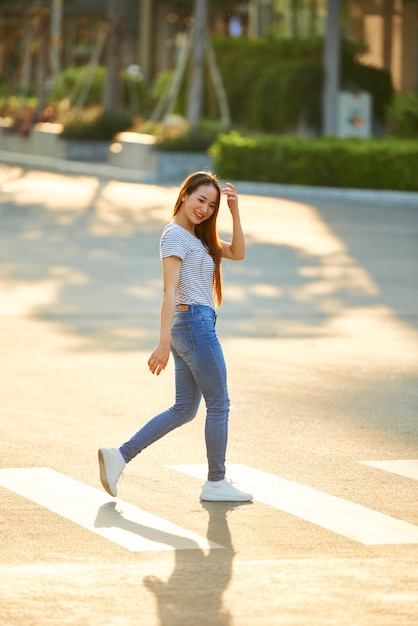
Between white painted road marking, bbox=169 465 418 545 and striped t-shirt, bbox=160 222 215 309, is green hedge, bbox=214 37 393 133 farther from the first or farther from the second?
striped t-shirt, bbox=160 222 215 309

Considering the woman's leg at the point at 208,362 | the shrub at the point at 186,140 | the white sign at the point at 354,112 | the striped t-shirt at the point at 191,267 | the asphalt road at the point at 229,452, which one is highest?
the striped t-shirt at the point at 191,267

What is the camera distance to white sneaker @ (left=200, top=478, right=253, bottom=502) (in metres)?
7.18

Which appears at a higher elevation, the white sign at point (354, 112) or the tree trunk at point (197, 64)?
the tree trunk at point (197, 64)

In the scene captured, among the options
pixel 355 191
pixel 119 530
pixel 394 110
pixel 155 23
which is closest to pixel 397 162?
pixel 355 191

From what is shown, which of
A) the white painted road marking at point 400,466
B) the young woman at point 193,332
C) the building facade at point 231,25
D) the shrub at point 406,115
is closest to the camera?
the young woman at point 193,332

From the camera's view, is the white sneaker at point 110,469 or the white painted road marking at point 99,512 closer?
the white painted road marking at point 99,512

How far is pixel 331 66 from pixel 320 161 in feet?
18.0

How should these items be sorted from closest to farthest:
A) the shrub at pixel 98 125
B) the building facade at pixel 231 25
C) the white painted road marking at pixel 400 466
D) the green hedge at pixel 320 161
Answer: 1. the white painted road marking at pixel 400 466
2. the green hedge at pixel 320 161
3. the shrub at pixel 98 125
4. the building facade at pixel 231 25

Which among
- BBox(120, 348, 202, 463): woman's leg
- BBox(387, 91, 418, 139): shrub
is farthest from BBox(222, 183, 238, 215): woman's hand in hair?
BBox(387, 91, 418, 139): shrub

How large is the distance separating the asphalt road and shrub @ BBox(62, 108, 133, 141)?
855 inches

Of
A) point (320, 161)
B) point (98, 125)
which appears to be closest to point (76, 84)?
point (98, 125)

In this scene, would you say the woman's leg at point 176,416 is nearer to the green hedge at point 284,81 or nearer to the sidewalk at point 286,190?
the sidewalk at point 286,190

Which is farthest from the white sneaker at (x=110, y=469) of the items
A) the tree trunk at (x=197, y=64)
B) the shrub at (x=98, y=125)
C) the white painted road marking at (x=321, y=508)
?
the shrub at (x=98, y=125)

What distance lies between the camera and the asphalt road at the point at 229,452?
5621mm
